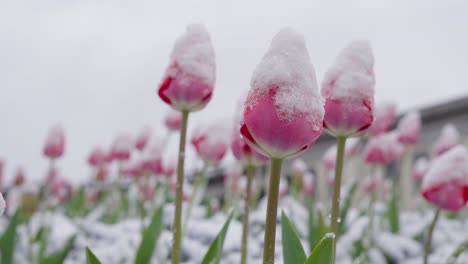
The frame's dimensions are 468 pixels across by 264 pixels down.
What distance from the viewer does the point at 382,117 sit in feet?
8.41

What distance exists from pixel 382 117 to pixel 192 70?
5.38 feet

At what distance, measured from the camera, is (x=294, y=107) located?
68cm

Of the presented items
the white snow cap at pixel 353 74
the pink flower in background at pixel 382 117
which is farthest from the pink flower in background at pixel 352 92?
the pink flower in background at pixel 382 117

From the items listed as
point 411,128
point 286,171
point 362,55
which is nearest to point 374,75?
point 362,55

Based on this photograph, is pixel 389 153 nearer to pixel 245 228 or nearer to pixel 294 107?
pixel 245 228

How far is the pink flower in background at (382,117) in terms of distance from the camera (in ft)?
8.15

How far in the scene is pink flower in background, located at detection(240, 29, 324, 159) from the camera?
26.7 inches

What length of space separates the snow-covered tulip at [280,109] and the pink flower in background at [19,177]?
4.12 metres

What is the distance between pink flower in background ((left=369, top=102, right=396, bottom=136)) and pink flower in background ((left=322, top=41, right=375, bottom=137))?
4.98 feet

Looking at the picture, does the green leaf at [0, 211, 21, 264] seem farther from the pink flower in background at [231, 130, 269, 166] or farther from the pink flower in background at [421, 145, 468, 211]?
the pink flower in background at [421, 145, 468, 211]

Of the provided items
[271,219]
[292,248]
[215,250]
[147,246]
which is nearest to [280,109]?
[271,219]

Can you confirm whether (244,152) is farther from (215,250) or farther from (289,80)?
Answer: (289,80)

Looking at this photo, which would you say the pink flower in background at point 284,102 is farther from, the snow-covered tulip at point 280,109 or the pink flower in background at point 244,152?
the pink flower in background at point 244,152

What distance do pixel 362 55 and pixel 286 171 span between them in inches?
504
